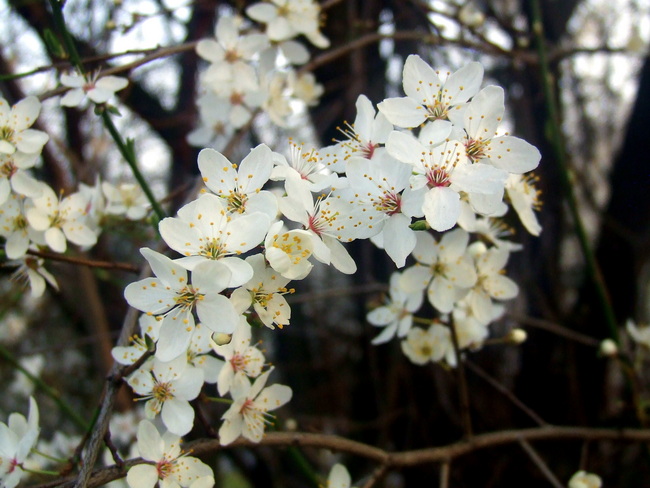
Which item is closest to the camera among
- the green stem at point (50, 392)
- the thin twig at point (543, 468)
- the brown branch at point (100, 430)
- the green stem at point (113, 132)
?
the brown branch at point (100, 430)

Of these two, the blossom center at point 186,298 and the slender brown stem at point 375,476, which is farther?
the slender brown stem at point 375,476

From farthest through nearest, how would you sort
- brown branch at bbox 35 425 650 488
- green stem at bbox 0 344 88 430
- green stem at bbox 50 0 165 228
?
green stem at bbox 0 344 88 430
green stem at bbox 50 0 165 228
brown branch at bbox 35 425 650 488

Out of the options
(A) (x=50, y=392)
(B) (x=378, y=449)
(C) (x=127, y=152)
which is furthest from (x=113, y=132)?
(B) (x=378, y=449)

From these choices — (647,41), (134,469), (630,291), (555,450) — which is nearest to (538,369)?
(555,450)

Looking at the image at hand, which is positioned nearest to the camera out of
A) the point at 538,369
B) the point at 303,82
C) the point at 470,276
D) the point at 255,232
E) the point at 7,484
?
the point at 255,232

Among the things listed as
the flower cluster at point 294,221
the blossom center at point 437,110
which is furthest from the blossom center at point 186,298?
the blossom center at point 437,110

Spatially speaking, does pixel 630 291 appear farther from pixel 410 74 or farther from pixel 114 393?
pixel 114 393

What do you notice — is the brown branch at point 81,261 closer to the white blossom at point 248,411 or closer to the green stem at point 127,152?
the green stem at point 127,152

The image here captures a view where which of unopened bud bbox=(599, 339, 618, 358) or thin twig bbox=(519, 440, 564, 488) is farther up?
unopened bud bbox=(599, 339, 618, 358)

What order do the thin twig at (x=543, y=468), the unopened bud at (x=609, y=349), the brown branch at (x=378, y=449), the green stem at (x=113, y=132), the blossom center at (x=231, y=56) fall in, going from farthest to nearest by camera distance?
the blossom center at (x=231, y=56) → the unopened bud at (x=609, y=349) → the thin twig at (x=543, y=468) → the green stem at (x=113, y=132) → the brown branch at (x=378, y=449)

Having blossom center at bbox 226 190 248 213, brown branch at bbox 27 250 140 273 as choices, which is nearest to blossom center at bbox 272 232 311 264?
blossom center at bbox 226 190 248 213

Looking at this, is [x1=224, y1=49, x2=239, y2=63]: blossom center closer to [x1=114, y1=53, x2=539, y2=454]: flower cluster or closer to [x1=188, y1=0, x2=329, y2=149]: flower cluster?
[x1=188, y1=0, x2=329, y2=149]: flower cluster
